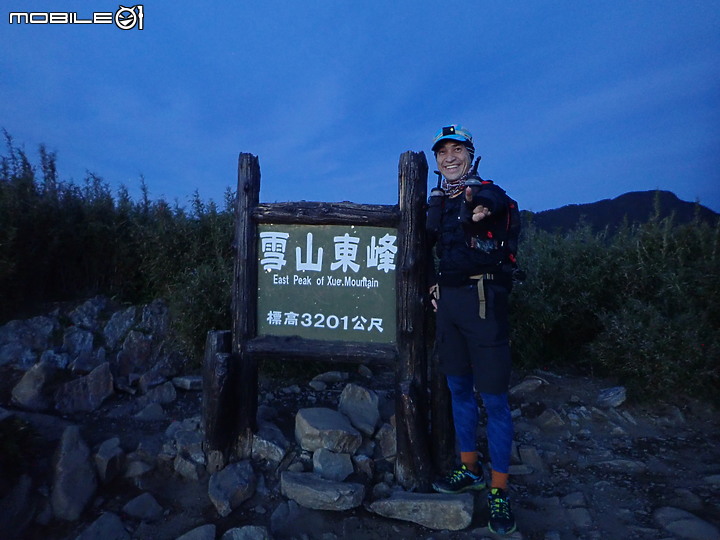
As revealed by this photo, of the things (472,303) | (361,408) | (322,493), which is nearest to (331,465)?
(322,493)

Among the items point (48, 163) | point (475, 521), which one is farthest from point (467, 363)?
point (48, 163)

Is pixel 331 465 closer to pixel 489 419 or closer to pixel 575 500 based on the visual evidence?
pixel 489 419

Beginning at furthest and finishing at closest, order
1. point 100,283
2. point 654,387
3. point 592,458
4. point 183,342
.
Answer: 1. point 100,283
2. point 183,342
3. point 654,387
4. point 592,458

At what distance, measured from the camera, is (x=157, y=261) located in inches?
241

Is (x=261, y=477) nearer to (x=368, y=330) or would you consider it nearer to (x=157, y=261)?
(x=368, y=330)

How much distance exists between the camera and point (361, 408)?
4520 millimetres

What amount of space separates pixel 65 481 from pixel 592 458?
14.0 ft

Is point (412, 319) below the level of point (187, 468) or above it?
above

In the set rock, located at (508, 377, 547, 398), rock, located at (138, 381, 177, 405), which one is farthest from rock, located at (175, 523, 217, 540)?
rock, located at (508, 377, 547, 398)

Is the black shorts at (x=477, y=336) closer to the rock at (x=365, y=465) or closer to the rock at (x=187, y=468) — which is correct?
the rock at (x=365, y=465)

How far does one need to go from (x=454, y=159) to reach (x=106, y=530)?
3.58 meters

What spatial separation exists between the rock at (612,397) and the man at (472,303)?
2.08 metres

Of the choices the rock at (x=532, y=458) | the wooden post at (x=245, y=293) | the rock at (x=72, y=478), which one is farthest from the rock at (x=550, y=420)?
the rock at (x=72, y=478)

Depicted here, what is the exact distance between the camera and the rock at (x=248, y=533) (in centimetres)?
329
